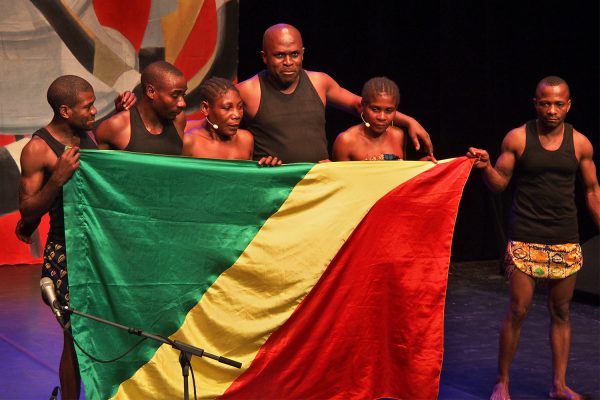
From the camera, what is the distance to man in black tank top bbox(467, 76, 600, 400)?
4.54m

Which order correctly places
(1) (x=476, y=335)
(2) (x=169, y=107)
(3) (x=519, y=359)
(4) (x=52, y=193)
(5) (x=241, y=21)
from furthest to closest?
1. (5) (x=241, y=21)
2. (1) (x=476, y=335)
3. (3) (x=519, y=359)
4. (2) (x=169, y=107)
5. (4) (x=52, y=193)

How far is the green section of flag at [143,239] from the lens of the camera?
388 centimetres

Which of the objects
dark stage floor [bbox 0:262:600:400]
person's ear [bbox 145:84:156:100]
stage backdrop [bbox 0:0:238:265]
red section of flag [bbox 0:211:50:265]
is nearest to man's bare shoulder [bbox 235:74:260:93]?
person's ear [bbox 145:84:156:100]

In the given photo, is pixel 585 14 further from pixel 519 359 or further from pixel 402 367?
pixel 402 367

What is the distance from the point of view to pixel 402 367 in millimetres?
4195

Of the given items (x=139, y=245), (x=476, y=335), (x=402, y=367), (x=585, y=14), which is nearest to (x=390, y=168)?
(x=402, y=367)

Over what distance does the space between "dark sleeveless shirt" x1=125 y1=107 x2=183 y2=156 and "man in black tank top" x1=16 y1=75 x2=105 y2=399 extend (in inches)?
8.1

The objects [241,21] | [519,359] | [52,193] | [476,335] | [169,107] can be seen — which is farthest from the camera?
[241,21]

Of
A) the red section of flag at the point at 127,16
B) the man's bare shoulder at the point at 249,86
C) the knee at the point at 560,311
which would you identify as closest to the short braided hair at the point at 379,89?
the man's bare shoulder at the point at 249,86

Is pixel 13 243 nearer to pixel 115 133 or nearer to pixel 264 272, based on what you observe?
pixel 115 133

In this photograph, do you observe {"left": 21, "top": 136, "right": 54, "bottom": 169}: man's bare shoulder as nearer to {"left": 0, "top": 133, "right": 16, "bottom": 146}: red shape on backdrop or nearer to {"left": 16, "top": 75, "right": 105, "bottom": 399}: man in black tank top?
{"left": 16, "top": 75, "right": 105, "bottom": 399}: man in black tank top

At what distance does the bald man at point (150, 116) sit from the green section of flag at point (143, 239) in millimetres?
137

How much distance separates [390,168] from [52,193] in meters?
1.52

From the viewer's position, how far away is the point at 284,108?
446 cm
